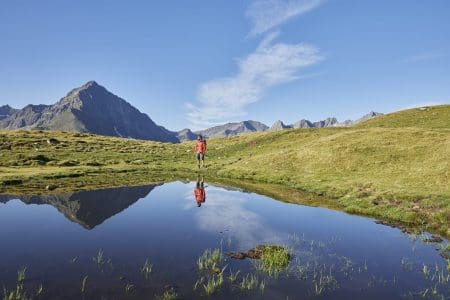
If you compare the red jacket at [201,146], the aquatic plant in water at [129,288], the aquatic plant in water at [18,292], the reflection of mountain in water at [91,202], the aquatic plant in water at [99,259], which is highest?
the red jacket at [201,146]

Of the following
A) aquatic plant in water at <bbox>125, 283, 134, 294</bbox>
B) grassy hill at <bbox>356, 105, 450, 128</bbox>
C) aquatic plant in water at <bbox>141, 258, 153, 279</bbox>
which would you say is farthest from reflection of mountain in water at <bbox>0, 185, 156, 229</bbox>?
grassy hill at <bbox>356, 105, 450, 128</bbox>

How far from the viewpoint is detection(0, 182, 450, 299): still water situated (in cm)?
1505

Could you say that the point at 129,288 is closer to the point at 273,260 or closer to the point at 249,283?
the point at 249,283

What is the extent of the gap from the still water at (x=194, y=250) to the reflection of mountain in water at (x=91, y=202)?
0.29 feet

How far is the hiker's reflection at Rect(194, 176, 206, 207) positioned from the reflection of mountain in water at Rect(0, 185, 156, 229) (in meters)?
5.09

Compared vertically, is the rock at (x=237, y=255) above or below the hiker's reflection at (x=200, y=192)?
below

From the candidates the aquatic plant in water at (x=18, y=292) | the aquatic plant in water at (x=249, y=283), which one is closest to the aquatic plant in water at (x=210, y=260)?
the aquatic plant in water at (x=249, y=283)

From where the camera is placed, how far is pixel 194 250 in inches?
782

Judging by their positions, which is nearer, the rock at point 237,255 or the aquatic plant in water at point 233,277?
the aquatic plant in water at point 233,277

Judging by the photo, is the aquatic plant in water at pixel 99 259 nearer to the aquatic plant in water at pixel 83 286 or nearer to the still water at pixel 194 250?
the still water at pixel 194 250

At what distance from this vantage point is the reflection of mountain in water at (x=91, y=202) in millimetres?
26812

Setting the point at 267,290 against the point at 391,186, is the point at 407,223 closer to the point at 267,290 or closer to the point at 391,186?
the point at 391,186

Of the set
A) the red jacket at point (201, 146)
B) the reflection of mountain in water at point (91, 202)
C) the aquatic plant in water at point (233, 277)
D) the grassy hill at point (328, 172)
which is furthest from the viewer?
the red jacket at point (201, 146)

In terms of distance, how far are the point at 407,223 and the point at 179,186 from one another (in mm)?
24583
